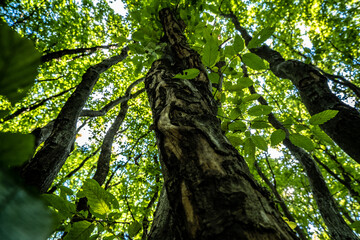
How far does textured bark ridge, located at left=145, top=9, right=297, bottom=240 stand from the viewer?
1.67 feet

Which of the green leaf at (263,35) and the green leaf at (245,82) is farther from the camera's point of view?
the green leaf at (245,82)

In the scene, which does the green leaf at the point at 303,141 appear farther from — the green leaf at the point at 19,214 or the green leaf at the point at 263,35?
the green leaf at the point at 19,214

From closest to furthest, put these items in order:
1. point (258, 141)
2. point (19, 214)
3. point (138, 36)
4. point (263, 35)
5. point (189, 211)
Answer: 1. point (19, 214)
2. point (189, 211)
3. point (263, 35)
4. point (258, 141)
5. point (138, 36)

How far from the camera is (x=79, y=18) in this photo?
7.45m

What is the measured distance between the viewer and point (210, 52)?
1071 millimetres

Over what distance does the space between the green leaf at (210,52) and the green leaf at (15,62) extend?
95 cm

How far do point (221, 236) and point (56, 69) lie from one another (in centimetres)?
1036

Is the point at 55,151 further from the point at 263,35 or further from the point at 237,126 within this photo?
the point at 263,35

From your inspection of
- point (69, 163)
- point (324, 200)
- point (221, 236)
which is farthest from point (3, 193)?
point (69, 163)

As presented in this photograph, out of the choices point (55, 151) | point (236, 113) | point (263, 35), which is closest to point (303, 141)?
point (236, 113)

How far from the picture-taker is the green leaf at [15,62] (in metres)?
0.23

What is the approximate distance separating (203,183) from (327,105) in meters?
2.14

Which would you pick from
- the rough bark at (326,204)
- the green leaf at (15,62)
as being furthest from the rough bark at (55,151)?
the rough bark at (326,204)

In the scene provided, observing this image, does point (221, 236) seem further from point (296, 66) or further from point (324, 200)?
point (324, 200)
